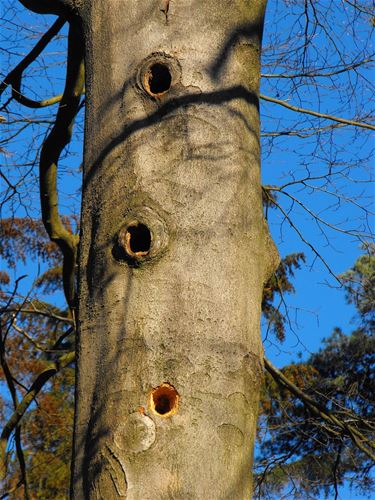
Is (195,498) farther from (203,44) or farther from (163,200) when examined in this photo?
(203,44)

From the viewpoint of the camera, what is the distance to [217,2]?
2500mm

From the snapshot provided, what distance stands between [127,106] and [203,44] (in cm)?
28

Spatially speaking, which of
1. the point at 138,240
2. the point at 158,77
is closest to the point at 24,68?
the point at 158,77

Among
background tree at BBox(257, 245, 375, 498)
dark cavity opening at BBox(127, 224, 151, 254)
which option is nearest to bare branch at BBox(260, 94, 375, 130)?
background tree at BBox(257, 245, 375, 498)

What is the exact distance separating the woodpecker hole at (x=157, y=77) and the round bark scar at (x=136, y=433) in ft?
3.03

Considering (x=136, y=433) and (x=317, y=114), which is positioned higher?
(x=317, y=114)

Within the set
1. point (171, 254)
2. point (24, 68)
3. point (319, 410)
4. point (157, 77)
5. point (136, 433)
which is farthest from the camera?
point (319, 410)

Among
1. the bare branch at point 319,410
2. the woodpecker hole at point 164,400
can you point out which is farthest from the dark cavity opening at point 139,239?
the bare branch at point 319,410

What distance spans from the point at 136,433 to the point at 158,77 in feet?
3.32

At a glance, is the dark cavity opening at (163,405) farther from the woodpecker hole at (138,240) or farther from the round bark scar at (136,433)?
the woodpecker hole at (138,240)

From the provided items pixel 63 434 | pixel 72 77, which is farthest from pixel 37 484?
pixel 72 77

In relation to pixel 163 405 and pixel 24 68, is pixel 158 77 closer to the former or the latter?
pixel 163 405

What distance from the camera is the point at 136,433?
2025 mm

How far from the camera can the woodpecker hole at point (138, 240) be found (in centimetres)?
223
